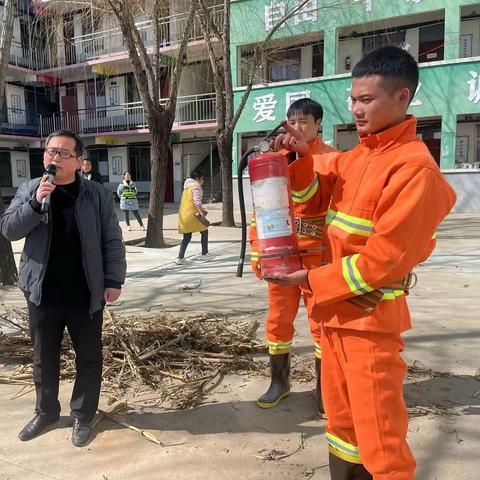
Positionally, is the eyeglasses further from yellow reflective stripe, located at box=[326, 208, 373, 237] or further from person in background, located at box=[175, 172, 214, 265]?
person in background, located at box=[175, 172, 214, 265]

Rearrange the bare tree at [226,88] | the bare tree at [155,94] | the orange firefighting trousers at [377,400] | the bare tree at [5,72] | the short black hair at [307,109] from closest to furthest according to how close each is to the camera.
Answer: the orange firefighting trousers at [377,400]
the short black hair at [307,109]
the bare tree at [5,72]
the bare tree at [155,94]
the bare tree at [226,88]

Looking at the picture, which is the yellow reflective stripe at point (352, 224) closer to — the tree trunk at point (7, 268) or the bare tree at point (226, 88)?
the tree trunk at point (7, 268)

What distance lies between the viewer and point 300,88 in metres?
16.9

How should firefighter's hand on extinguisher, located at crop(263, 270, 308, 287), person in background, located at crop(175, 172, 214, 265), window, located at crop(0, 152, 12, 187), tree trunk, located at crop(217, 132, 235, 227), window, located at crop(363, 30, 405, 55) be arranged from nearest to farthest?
firefighter's hand on extinguisher, located at crop(263, 270, 308, 287) < person in background, located at crop(175, 172, 214, 265) < tree trunk, located at crop(217, 132, 235, 227) < window, located at crop(363, 30, 405, 55) < window, located at crop(0, 152, 12, 187)

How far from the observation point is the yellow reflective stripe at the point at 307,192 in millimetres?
2086

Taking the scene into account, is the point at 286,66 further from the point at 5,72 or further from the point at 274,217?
the point at 274,217

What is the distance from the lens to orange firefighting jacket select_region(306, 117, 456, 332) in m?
1.52

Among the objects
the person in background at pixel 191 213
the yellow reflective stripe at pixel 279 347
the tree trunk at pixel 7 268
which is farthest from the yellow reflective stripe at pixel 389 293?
the person in background at pixel 191 213

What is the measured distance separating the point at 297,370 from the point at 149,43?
20316 millimetres

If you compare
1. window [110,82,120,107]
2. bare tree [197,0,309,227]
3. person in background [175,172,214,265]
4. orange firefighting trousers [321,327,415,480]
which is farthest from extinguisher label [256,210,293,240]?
window [110,82,120,107]

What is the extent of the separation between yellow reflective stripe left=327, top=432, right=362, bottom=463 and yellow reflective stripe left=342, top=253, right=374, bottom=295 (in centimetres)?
63

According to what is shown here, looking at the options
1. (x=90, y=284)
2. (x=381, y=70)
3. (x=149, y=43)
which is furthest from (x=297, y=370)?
(x=149, y=43)

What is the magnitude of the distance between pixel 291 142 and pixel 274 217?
34 cm

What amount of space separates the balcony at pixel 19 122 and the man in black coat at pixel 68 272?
2412 cm
